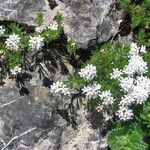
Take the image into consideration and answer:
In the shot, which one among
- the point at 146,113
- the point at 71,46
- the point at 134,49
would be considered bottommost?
the point at 146,113

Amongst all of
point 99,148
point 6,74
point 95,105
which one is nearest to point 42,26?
point 6,74

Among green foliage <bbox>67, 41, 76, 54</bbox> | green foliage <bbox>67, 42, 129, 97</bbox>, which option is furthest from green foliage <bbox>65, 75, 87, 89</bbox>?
green foliage <bbox>67, 41, 76, 54</bbox>

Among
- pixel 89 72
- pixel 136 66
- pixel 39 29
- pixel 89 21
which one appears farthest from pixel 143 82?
pixel 39 29

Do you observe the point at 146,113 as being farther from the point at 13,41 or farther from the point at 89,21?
the point at 13,41

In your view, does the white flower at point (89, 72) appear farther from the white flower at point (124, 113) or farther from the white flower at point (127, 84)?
the white flower at point (124, 113)

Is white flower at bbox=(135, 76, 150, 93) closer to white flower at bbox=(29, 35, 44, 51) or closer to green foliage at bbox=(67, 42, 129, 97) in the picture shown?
green foliage at bbox=(67, 42, 129, 97)

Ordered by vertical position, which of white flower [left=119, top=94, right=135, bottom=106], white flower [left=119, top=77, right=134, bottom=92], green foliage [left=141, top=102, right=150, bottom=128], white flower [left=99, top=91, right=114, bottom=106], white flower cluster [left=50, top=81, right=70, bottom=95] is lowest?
green foliage [left=141, top=102, right=150, bottom=128]

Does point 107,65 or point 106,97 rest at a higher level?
point 107,65
